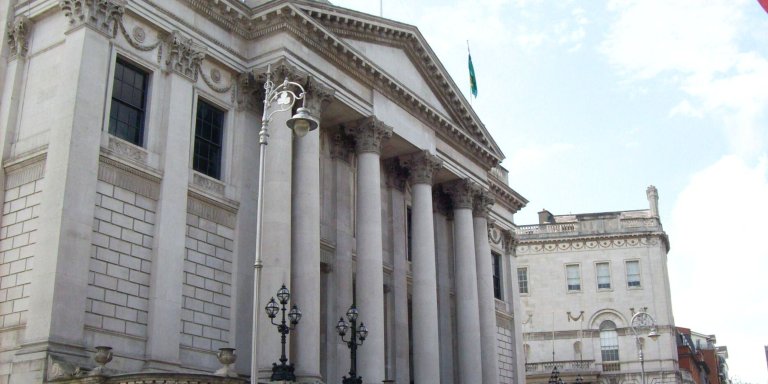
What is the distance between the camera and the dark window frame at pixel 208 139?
92.1 ft

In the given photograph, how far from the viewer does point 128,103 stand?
85.0 ft

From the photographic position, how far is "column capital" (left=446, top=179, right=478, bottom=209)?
4072 cm

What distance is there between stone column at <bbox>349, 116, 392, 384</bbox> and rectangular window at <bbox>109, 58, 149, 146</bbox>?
9.47 m

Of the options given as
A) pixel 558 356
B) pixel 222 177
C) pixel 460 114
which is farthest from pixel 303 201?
pixel 558 356

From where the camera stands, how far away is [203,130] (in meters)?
28.4

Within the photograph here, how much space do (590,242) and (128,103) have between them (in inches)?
1833

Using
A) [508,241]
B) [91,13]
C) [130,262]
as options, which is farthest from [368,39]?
[508,241]

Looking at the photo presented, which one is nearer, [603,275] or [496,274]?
[496,274]

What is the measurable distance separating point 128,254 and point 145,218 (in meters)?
1.27

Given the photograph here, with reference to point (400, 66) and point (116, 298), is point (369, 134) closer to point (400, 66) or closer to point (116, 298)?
point (400, 66)

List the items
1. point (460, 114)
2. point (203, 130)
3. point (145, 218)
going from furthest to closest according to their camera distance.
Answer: point (460, 114), point (203, 130), point (145, 218)

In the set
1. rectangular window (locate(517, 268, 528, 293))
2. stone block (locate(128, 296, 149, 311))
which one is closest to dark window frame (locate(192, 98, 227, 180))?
stone block (locate(128, 296, 149, 311))

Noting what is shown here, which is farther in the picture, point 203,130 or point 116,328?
point 203,130

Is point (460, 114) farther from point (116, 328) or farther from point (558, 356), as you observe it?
point (558, 356)
